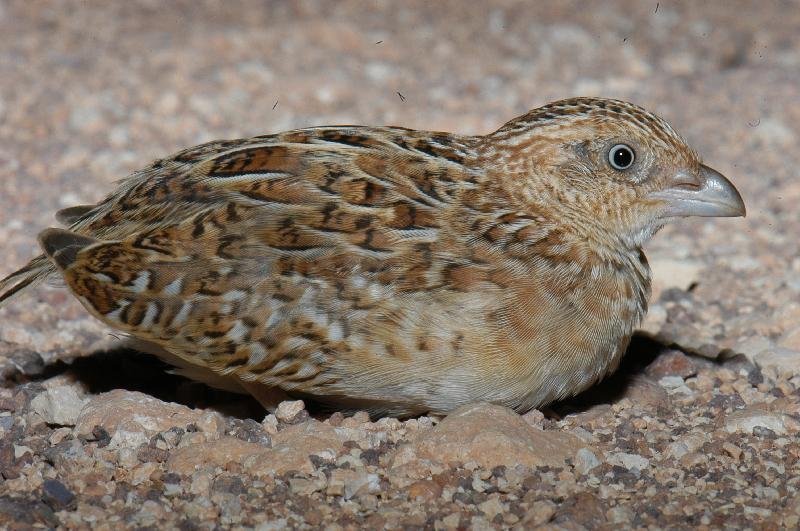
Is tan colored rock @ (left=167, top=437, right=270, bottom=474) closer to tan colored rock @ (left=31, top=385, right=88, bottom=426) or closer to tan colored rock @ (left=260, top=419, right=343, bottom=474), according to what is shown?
tan colored rock @ (left=260, top=419, right=343, bottom=474)

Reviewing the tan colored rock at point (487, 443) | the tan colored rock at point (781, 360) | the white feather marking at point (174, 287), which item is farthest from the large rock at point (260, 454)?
the tan colored rock at point (781, 360)

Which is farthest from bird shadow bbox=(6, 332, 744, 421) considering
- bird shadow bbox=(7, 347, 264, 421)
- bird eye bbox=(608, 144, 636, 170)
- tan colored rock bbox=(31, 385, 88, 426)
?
bird eye bbox=(608, 144, 636, 170)

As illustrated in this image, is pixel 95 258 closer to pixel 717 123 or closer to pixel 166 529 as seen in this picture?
pixel 166 529

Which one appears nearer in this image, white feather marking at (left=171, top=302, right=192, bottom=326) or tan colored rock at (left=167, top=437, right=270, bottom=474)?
tan colored rock at (left=167, top=437, right=270, bottom=474)

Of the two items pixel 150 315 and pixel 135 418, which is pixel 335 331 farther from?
pixel 135 418

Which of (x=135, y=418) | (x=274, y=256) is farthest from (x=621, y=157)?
(x=135, y=418)

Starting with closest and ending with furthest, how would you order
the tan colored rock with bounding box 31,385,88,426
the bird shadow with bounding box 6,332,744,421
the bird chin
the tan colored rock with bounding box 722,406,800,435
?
the tan colored rock with bounding box 722,406,800,435
the tan colored rock with bounding box 31,385,88,426
the bird chin
the bird shadow with bounding box 6,332,744,421
